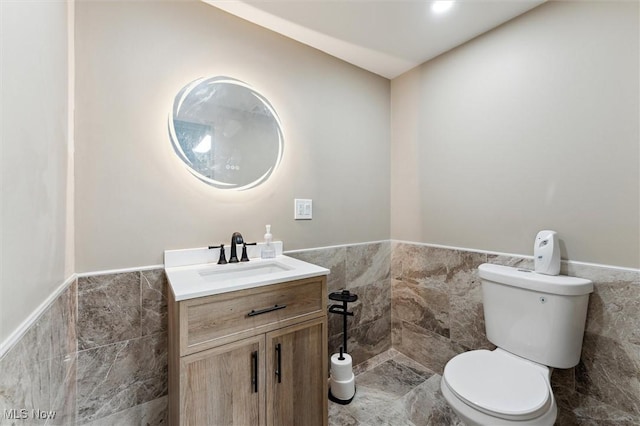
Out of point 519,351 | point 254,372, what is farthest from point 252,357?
point 519,351

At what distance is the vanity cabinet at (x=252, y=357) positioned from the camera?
3.09 feet

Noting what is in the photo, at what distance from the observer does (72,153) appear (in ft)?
3.60

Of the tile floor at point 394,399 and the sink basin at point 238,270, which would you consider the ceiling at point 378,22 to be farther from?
the tile floor at point 394,399

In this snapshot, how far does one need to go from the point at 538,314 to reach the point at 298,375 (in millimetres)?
1185

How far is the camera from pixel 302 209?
5.62 ft

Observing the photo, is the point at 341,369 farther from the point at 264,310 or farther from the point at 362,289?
the point at 264,310

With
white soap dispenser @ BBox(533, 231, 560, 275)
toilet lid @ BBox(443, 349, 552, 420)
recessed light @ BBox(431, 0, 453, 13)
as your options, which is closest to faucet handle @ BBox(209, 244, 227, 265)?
toilet lid @ BBox(443, 349, 552, 420)

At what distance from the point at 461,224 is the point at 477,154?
18.5 inches

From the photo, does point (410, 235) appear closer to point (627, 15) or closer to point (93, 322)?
point (627, 15)

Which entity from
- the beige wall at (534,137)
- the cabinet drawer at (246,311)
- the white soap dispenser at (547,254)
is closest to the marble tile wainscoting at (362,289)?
the beige wall at (534,137)

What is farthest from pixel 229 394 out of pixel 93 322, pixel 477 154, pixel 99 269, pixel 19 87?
pixel 477 154

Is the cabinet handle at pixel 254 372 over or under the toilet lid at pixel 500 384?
over
